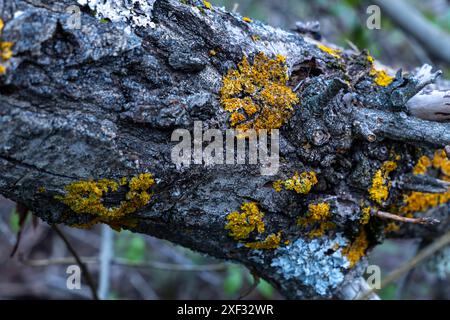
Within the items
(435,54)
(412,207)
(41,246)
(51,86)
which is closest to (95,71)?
(51,86)

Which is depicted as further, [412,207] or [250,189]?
[412,207]

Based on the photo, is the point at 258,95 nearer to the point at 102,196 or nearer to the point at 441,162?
the point at 102,196

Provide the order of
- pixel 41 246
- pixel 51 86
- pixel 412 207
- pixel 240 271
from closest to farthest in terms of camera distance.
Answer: pixel 51 86 < pixel 412 207 < pixel 240 271 < pixel 41 246

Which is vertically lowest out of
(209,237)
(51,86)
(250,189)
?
(209,237)

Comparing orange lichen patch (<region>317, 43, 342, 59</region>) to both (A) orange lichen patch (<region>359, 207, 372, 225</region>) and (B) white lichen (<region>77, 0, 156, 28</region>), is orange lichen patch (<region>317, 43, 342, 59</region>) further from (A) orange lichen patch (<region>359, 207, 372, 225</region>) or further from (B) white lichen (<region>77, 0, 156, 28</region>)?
(B) white lichen (<region>77, 0, 156, 28</region>)

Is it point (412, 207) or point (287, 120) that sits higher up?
point (287, 120)

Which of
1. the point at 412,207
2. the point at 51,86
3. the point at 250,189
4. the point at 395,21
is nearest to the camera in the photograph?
the point at 51,86

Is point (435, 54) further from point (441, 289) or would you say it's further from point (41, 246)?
point (41, 246)

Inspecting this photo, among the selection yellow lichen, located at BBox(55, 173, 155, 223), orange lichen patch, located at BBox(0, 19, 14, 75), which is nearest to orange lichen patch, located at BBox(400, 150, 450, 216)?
yellow lichen, located at BBox(55, 173, 155, 223)
